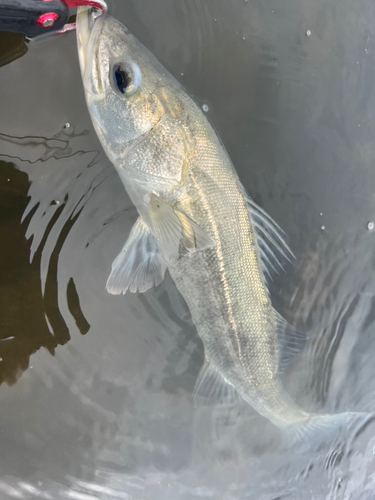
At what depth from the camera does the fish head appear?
1229mm

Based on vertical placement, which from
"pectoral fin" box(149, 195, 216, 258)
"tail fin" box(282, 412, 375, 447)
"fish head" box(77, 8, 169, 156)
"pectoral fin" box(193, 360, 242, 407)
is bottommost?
"tail fin" box(282, 412, 375, 447)

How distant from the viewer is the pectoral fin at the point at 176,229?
1361 mm

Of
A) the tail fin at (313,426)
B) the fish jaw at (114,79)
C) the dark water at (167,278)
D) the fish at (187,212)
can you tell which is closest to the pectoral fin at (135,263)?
the fish at (187,212)

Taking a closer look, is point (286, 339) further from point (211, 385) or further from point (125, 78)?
point (125, 78)

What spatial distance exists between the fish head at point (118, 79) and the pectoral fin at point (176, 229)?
0.97 feet

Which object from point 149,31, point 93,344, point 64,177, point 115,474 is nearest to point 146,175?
point 64,177

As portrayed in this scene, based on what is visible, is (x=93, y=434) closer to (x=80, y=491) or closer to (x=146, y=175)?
(x=80, y=491)

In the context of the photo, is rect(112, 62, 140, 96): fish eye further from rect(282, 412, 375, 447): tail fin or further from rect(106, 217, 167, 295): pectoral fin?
rect(282, 412, 375, 447): tail fin

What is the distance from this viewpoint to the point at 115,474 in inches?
79.4

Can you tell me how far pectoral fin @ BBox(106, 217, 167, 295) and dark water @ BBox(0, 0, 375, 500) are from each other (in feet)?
1.05

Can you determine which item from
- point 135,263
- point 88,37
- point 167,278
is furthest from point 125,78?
point 167,278

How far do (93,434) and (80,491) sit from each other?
38cm

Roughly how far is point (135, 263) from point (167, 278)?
360mm

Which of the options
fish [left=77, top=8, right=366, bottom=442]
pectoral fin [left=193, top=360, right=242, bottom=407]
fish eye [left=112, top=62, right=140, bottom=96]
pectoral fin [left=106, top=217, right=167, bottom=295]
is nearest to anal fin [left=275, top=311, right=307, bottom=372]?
fish [left=77, top=8, right=366, bottom=442]
